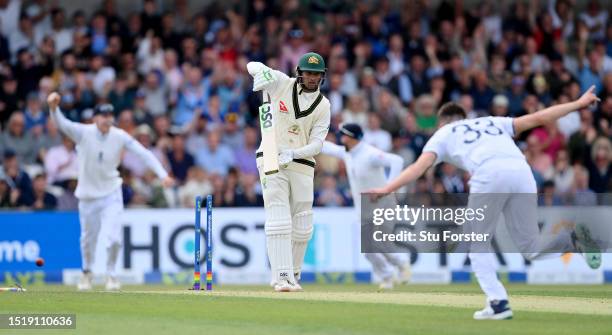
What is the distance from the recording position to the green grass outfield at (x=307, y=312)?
1180cm

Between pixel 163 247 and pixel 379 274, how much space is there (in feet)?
15.8

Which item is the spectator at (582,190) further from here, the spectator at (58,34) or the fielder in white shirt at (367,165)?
the spectator at (58,34)

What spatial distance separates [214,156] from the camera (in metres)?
25.5

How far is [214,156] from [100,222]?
5.23 meters

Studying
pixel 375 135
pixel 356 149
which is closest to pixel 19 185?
pixel 356 149

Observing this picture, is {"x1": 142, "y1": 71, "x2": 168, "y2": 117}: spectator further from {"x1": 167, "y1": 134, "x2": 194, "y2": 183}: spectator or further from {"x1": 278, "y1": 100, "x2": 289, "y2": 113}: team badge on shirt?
{"x1": 278, "y1": 100, "x2": 289, "y2": 113}: team badge on shirt

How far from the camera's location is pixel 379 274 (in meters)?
20.5

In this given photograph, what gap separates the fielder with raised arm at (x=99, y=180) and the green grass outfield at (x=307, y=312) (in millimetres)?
3976

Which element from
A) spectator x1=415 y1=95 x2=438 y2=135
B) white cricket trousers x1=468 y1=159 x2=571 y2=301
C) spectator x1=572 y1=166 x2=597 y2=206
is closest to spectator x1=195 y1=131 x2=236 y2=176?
spectator x1=415 y1=95 x2=438 y2=135

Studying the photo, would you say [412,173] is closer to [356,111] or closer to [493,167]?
[493,167]

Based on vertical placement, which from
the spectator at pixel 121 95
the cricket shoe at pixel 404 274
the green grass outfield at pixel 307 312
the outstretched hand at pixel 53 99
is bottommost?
the cricket shoe at pixel 404 274

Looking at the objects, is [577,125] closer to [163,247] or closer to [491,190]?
[163,247]

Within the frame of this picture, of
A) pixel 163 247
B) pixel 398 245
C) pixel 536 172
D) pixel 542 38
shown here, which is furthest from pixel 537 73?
pixel 163 247

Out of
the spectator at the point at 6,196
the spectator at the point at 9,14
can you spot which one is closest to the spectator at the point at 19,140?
the spectator at the point at 6,196
